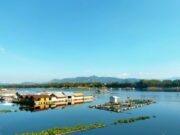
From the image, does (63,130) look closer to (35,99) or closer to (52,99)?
(35,99)

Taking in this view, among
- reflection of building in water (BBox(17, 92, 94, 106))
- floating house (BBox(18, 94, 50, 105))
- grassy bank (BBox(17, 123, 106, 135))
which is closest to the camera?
grassy bank (BBox(17, 123, 106, 135))

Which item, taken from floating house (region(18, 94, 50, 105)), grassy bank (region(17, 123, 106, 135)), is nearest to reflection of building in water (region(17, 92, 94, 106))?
floating house (region(18, 94, 50, 105))

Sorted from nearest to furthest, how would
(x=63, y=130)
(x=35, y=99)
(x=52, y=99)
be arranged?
(x=63, y=130)
(x=35, y=99)
(x=52, y=99)

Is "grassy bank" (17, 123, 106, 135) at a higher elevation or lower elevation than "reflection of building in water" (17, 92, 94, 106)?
lower

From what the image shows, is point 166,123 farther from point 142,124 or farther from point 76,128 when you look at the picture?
point 76,128

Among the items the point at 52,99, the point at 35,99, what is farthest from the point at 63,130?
the point at 52,99

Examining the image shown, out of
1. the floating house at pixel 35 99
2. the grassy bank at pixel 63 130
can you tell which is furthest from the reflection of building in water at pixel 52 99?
the grassy bank at pixel 63 130

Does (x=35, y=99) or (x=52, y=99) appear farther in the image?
(x=52, y=99)

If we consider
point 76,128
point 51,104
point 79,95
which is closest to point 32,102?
point 51,104

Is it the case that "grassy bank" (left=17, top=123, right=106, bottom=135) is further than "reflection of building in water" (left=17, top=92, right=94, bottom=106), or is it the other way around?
"reflection of building in water" (left=17, top=92, right=94, bottom=106)

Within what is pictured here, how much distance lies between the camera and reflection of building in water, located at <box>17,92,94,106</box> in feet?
188

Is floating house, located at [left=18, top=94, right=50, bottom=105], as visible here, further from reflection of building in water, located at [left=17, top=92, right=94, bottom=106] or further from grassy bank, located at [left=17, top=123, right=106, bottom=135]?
grassy bank, located at [left=17, top=123, right=106, bottom=135]

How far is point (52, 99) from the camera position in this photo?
60.9m

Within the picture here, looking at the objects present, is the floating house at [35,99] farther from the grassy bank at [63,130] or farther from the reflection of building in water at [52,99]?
the grassy bank at [63,130]
